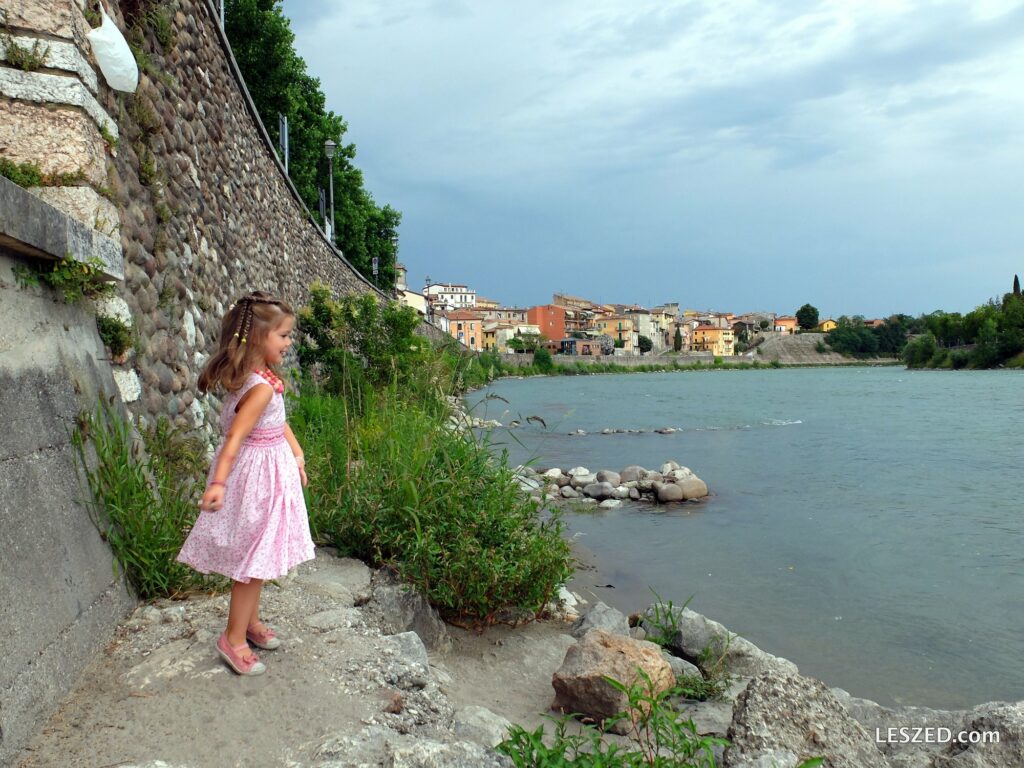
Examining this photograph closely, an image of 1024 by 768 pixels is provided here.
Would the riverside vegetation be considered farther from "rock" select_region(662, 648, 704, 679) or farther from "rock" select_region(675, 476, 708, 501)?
"rock" select_region(675, 476, 708, 501)

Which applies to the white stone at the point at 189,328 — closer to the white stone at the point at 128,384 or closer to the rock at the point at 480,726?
the white stone at the point at 128,384

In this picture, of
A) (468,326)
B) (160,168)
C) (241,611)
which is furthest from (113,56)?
(468,326)

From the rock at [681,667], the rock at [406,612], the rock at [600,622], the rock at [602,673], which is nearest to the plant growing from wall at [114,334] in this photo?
the rock at [406,612]

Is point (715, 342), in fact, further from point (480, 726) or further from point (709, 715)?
point (480, 726)

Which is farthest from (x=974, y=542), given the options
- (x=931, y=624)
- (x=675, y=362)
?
(x=675, y=362)

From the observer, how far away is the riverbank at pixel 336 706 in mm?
2258

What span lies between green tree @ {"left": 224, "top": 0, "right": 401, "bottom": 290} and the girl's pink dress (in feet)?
44.6

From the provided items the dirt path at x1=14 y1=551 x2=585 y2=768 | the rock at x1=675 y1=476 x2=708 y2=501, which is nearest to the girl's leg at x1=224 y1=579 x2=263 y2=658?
the dirt path at x1=14 y1=551 x2=585 y2=768

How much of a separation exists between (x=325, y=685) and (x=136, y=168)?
3.25 metres

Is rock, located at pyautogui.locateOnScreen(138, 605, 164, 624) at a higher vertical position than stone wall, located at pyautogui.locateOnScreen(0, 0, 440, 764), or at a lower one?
lower

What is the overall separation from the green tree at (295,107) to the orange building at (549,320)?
246 ft

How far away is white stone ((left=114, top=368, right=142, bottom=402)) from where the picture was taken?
363 cm

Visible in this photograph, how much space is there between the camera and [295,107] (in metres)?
20.0

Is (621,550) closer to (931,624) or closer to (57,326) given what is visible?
(931,624)
